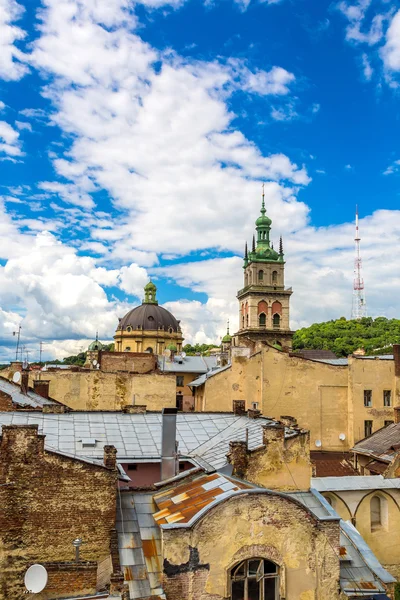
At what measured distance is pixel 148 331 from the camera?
104 meters

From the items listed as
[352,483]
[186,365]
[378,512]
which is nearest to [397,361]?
[378,512]

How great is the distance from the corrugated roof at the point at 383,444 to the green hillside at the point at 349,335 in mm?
102551

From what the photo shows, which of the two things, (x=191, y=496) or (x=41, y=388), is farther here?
(x=41, y=388)

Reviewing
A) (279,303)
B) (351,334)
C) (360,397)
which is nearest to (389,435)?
(360,397)

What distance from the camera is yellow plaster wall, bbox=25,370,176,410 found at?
48.1m

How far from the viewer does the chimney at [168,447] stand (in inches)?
772

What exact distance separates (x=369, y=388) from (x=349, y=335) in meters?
116

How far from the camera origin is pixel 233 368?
47.1 m

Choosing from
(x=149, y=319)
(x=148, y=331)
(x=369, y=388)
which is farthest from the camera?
(x=149, y=319)

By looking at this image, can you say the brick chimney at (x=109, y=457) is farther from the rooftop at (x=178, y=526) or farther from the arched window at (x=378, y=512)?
the arched window at (x=378, y=512)

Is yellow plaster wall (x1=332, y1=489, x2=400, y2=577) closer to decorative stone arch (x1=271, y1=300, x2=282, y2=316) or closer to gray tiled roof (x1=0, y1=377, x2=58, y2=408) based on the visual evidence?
gray tiled roof (x1=0, y1=377, x2=58, y2=408)

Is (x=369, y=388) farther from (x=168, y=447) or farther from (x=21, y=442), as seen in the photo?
(x=21, y=442)

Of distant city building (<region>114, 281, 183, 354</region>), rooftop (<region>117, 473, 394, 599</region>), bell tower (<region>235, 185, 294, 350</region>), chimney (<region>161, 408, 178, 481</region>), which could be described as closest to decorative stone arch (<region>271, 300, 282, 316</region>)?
bell tower (<region>235, 185, 294, 350</region>)

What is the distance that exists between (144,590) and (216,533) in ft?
7.76
